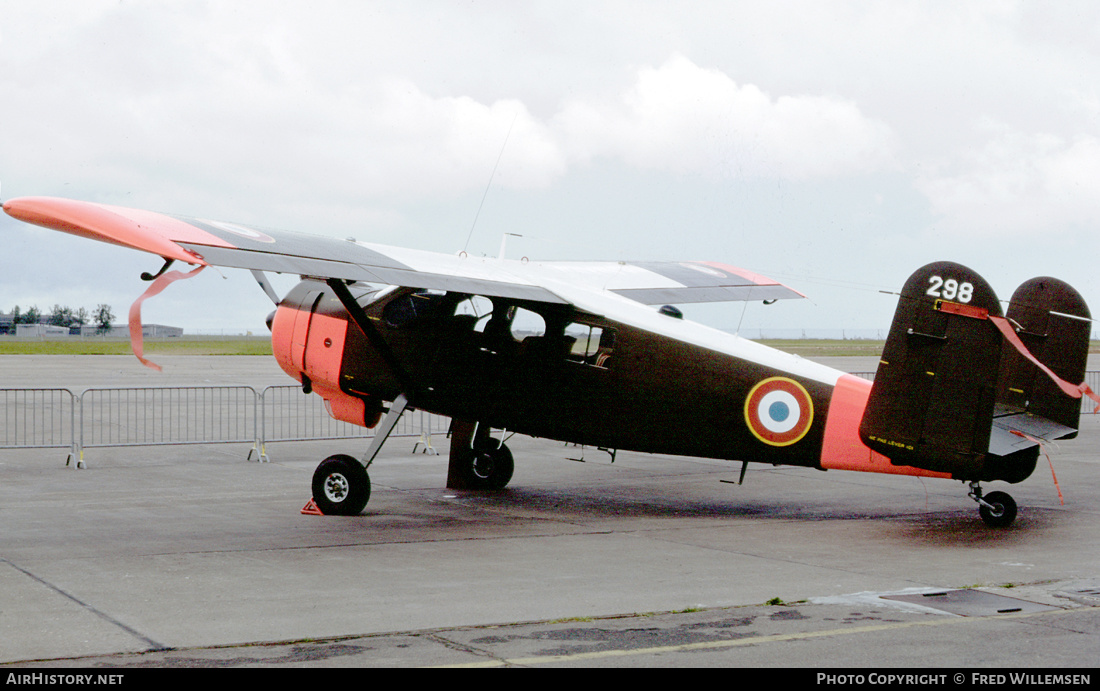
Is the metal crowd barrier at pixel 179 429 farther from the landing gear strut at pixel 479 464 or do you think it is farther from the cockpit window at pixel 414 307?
the cockpit window at pixel 414 307

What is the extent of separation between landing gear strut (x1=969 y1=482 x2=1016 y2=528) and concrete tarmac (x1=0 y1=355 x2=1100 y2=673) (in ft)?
0.38

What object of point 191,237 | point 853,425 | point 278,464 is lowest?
point 278,464

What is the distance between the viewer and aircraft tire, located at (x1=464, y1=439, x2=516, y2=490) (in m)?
13.5

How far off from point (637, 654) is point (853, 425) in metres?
5.12

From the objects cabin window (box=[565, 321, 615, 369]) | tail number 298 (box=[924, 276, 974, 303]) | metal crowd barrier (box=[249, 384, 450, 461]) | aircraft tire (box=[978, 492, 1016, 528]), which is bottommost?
metal crowd barrier (box=[249, 384, 450, 461])

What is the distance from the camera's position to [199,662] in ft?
19.2

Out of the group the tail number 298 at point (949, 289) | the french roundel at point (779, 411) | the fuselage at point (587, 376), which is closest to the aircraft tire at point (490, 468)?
the fuselage at point (587, 376)

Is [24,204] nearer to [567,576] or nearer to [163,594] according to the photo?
[163,594]

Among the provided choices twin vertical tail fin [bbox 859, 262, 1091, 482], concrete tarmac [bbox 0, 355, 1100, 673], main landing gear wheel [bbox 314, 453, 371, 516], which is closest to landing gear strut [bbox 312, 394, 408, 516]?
main landing gear wheel [bbox 314, 453, 371, 516]

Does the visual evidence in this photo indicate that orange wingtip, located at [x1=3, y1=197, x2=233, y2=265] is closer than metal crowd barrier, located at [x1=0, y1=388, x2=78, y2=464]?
Yes

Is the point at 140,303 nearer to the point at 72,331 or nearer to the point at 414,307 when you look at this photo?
the point at 414,307

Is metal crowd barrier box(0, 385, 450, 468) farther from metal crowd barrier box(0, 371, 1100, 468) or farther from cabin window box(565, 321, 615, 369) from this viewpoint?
cabin window box(565, 321, 615, 369)

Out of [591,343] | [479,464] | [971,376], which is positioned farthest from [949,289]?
[479,464]
